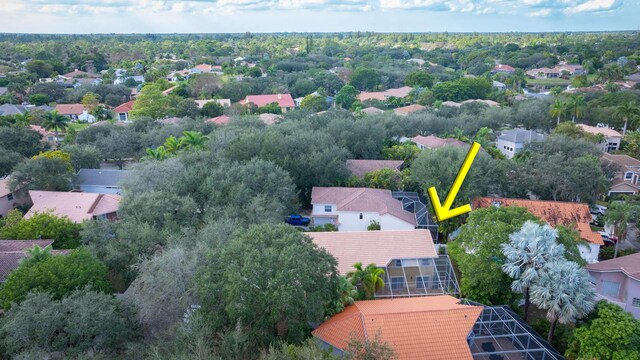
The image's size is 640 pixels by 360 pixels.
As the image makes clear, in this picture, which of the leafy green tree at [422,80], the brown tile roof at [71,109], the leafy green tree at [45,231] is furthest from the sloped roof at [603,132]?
the brown tile roof at [71,109]

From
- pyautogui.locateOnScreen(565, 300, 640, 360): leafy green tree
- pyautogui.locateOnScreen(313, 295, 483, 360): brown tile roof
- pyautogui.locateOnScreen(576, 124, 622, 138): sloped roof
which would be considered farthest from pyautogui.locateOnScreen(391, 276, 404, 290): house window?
pyautogui.locateOnScreen(576, 124, 622, 138): sloped roof

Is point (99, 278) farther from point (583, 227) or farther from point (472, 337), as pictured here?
point (583, 227)

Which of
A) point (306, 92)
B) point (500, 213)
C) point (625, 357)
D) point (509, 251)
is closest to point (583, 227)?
point (500, 213)

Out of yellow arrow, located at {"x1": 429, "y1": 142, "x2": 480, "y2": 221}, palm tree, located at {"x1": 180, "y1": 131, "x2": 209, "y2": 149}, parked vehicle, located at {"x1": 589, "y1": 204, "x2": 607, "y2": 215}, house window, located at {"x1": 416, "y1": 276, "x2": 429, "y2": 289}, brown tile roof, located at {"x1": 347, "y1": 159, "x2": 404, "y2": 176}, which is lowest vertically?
parked vehicle, located at {"x1": 589, "y1": 204, "x2": 607, "y2": 215}

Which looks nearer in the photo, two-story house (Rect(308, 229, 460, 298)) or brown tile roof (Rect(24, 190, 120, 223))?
two-story house (Rect(308, 229, 460, 298))

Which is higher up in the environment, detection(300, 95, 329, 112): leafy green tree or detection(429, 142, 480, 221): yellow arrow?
detection(429, 142, 480, 221): yellow arrow

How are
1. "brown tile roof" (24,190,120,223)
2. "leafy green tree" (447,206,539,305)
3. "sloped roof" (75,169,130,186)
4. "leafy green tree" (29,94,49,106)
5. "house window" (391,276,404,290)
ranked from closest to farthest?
"leafy green tree" (447,206,539,305) < "house window" (391,276,404,290) < "brown tile roof" (24,190,120,223) < "sloped roof" (75,169,130,186) < "leafy green tree" (29,94,49,106)

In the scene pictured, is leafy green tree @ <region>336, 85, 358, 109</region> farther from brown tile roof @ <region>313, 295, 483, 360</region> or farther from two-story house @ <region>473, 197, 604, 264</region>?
brown tile roof @ <region>313, 295, 483, 360</region>

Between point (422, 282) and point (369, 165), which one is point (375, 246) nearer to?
point (422, 282)
